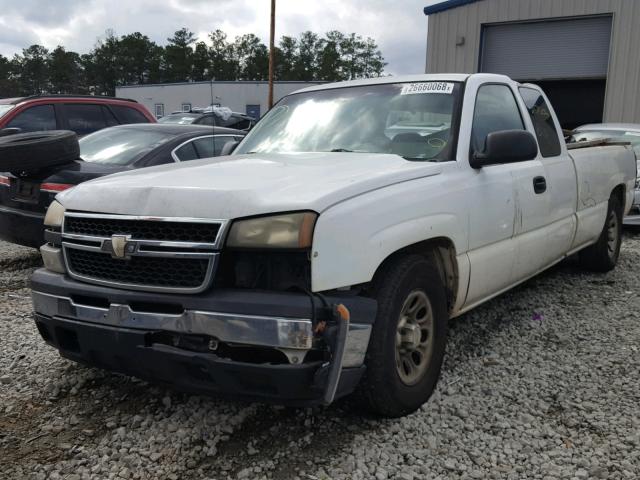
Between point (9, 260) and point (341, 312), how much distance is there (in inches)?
212

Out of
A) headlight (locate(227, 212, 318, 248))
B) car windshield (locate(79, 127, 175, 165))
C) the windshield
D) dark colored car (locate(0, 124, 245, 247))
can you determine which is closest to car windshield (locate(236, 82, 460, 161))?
dark colored car (locate(0, 124, 245, 247))

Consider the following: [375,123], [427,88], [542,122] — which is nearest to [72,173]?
[375,123]

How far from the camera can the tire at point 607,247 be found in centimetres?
588

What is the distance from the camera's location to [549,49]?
16.7 m

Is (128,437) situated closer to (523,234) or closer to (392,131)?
(392,131)

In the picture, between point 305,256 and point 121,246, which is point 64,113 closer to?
point 121,246

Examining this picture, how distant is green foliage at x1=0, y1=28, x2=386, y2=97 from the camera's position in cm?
10031

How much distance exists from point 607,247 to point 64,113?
7.29m

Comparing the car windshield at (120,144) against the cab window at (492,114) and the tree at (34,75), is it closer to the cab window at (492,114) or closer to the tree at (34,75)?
the cab window at (492,114)

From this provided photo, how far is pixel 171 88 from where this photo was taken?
1657 inches

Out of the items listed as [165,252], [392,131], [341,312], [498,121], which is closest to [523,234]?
[498,121]

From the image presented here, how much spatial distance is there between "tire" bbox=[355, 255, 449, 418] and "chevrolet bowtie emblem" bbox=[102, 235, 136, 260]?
42.9 inches

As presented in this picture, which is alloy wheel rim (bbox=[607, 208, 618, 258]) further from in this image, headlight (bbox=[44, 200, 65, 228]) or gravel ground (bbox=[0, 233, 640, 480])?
headlight (bbox=[44, 200, 65, 228])

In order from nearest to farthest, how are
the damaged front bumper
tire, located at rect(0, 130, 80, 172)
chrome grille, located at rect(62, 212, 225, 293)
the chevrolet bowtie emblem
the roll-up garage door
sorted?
the damaged front bumper, chrome grille, located at rect(62, 212, 225, 293), the chevrolet bowtie emblem, tire, located at rect(0, 130, 80, 172), the roll-up garage door
